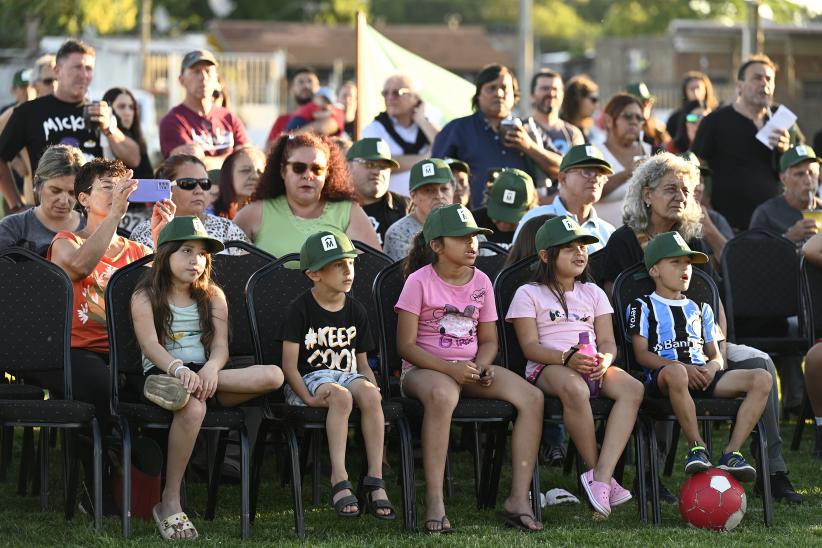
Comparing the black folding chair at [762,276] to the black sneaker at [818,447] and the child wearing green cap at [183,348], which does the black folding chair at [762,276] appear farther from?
the child wearing green cap at [183,348]

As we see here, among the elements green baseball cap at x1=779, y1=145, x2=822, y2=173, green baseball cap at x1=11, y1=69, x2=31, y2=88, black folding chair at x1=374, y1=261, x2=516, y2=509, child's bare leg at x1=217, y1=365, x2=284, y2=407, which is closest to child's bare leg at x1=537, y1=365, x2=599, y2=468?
black folding chair at x1=374, y1=261, x2=516, y2=509

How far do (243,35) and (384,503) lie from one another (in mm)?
46708

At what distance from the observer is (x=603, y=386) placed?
652cm

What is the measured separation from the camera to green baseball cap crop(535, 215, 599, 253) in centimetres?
664

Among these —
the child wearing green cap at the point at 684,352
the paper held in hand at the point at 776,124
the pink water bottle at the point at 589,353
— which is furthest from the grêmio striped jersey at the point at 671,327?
the paper held in hand at the point at 776,124

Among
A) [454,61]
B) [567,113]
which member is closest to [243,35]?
[454,61]

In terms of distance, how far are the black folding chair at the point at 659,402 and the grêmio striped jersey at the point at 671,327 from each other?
7cm

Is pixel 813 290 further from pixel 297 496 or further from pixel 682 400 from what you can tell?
pixel 297 496

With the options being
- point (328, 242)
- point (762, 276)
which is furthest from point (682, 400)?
point (762, 276)

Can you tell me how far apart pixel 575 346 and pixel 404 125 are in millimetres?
4195

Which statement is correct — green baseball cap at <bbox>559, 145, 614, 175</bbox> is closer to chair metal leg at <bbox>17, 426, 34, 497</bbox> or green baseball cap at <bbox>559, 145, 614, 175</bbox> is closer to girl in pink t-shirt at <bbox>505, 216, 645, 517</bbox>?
girl in pink t-shirt at <bbox>505, 216, 645, 517</bbox>

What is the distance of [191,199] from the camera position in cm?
746

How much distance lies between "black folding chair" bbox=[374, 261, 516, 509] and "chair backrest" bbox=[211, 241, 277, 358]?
0.57 metres

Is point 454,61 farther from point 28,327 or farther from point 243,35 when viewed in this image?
point 28,327
